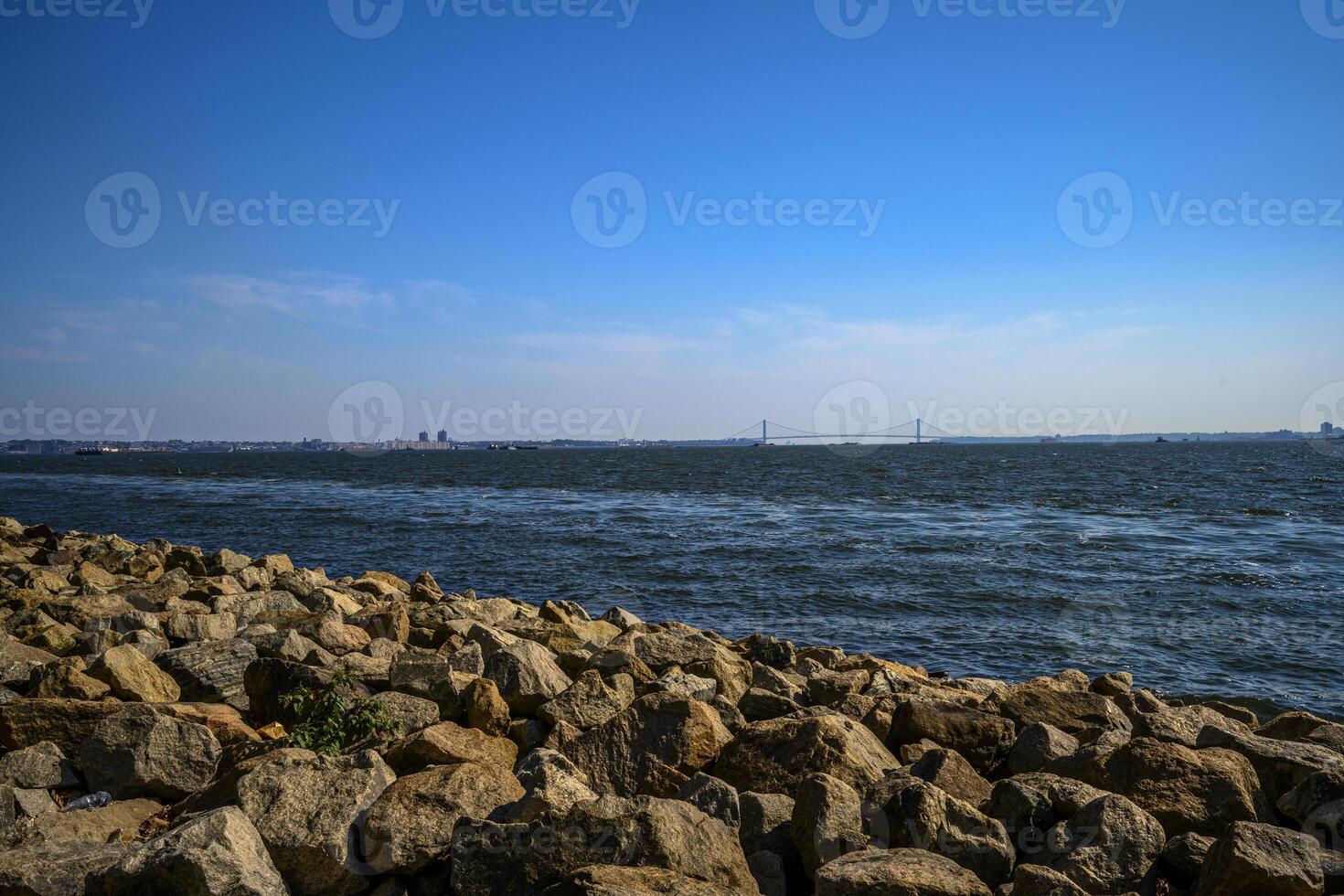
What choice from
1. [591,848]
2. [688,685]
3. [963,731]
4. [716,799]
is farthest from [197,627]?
[963,731]

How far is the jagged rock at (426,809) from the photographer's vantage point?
430cm

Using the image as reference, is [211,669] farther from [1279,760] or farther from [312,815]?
[1279,760]

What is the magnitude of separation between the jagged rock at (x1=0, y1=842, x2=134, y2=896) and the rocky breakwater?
0.05 ft

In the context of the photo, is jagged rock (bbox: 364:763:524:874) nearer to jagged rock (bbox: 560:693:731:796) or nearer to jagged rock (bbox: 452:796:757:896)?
jagged rock (bbox: 452:796:757:896)

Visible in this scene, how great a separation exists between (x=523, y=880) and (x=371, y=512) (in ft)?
122

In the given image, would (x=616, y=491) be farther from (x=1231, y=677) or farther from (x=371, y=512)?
(x=1231, y=677)

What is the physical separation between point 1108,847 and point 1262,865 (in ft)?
2.25

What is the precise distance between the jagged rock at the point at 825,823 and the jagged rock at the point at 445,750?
188cm

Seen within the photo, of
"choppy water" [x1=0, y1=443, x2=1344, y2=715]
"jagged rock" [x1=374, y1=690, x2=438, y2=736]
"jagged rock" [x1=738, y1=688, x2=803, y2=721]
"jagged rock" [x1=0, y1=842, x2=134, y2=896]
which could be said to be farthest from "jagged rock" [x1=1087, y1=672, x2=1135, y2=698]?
"jagged rock" [x1=0, y1=842, x2=134, y2=896]

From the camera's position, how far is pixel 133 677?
680 centimetres

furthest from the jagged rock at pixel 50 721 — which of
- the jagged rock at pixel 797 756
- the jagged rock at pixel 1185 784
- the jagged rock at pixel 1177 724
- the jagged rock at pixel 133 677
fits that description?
the jagged rock at pixel 1177 724

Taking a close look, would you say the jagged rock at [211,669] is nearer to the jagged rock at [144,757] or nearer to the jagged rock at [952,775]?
the jagged rock at [144,757]

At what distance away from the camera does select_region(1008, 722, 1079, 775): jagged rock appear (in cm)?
606

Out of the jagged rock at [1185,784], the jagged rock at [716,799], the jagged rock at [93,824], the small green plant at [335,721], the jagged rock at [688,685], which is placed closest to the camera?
the jagged rock at [93,824]
